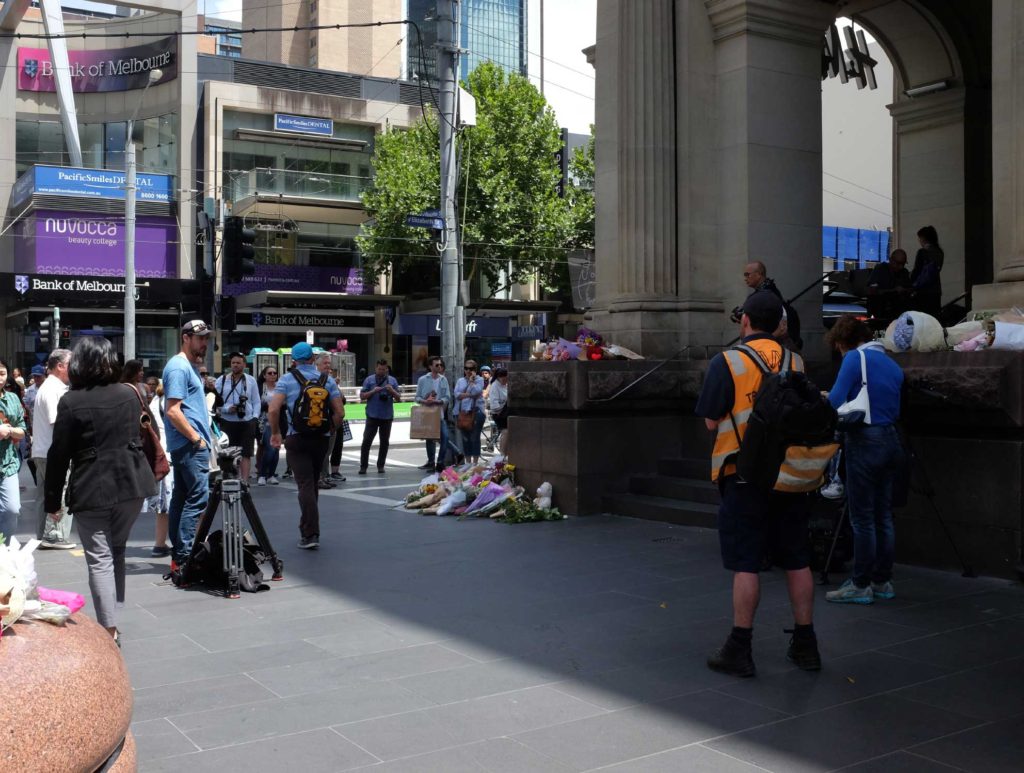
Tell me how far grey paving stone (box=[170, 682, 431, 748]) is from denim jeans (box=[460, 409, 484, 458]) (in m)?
12.6

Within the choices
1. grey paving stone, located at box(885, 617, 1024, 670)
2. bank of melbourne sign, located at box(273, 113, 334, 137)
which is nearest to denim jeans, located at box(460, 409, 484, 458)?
grey paving stone, located at box(885, 617, 1024, 670)

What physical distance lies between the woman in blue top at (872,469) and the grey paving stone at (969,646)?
2.68ft

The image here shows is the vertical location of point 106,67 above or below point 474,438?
above

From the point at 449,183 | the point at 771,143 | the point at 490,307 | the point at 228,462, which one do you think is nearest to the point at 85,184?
the point at 490,307

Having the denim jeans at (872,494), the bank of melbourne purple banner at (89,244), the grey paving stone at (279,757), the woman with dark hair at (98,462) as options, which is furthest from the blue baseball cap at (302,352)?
the bank of melbourne purple banner at (89,244)

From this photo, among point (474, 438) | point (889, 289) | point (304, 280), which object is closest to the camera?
point (889, 289)

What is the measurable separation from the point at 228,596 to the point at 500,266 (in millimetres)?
39478

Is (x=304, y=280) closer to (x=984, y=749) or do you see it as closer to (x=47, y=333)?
(x=47, y=333)

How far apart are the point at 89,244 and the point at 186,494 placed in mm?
38774

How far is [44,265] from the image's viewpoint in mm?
42906

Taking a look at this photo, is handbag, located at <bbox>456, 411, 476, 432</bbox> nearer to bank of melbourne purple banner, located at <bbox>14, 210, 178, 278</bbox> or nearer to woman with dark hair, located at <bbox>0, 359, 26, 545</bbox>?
woman with dark hair, located at <bbox>0, 359, 26, 545</bbox>

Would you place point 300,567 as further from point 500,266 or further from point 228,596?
point 500,266

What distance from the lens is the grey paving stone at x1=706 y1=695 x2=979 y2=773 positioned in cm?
422

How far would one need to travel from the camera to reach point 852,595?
6.98m
